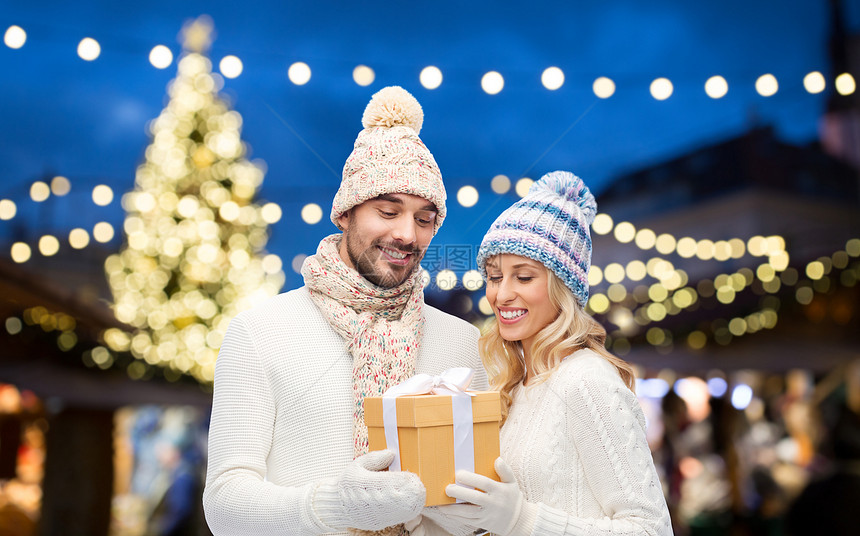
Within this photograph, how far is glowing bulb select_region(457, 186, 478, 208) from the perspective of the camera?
265cm

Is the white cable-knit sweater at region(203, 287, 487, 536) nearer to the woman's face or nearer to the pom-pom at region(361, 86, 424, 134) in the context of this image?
the woman's face

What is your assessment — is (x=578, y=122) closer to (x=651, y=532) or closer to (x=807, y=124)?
(x=651, y=532)

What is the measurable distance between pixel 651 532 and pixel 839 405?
110 inches

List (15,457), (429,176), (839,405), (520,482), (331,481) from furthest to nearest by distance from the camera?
(15,457), (839,405), (429,176), (520,482), (331,481)

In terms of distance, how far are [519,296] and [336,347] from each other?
1.45 ft

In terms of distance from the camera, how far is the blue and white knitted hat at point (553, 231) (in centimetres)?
159

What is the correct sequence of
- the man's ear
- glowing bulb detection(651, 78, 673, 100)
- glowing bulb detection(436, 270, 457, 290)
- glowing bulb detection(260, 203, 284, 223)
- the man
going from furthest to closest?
glowing bulb detection(260, 203, 284, 223)
glowing bulb detection(651, 78, 673, 100)
glowing bulb detection(436, 270, 457, 290)
the man's ear
the man

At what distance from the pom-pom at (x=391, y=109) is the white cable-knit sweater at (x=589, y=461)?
2.45ft

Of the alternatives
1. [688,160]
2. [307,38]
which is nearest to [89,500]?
[307,38]

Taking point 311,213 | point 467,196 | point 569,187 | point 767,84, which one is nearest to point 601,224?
point 767,84

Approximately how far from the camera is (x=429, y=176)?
5.59ft

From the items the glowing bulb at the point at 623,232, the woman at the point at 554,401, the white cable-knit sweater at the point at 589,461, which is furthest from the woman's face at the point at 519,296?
the glowing bulb at the point at 623,232

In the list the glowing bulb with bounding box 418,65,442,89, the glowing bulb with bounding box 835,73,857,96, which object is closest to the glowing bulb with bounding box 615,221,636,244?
the glowing bulb with bounding box 835,73,857,96

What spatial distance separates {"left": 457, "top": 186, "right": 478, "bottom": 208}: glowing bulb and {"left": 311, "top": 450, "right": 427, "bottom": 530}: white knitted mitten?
1.48 metres
